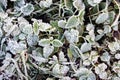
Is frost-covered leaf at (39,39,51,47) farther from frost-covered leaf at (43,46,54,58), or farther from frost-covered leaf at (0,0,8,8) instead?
frost-covered leaf at (0,0,8,8)

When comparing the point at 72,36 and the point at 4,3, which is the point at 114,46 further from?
the point at 4,3

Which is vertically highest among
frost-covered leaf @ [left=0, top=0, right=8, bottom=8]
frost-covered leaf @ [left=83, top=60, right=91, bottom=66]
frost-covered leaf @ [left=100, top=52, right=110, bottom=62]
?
frost-covered leaf @ [left=0, top=0, right=8, bottom=8]

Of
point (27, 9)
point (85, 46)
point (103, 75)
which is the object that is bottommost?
point (103, 75)

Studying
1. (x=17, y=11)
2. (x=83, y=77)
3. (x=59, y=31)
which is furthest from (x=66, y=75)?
(x=17, y=11)

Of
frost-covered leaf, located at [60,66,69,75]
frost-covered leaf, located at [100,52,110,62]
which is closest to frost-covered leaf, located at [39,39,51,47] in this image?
frost-covered leaf, located at [60,66,69,75]

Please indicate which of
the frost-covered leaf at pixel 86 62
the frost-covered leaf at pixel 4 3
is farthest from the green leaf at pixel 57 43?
the frost-covered leaf at pixel 4 3

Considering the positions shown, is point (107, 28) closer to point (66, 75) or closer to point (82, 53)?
point (82, 53)

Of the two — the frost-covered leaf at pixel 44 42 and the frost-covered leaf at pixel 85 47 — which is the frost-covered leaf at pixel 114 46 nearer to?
the frost-covered leaf at pixel 85 47

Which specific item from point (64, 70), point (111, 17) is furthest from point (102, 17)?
point (64, 70)

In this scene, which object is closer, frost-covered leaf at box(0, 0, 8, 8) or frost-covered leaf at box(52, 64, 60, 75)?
frost-covered leaf at box(52, 64, 60, 75)
